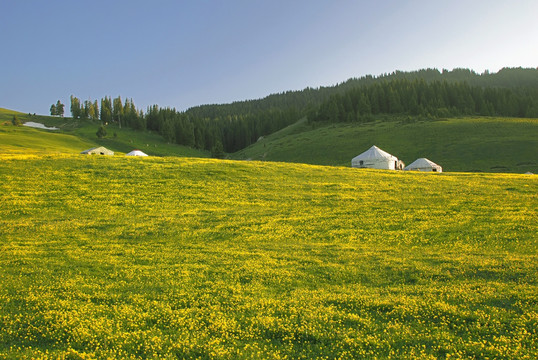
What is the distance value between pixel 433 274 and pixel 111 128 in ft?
518

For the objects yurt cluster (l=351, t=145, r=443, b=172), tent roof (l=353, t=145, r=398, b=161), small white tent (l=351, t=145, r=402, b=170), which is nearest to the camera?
yurt cluster (l=351, t=145, r=443, b=172)

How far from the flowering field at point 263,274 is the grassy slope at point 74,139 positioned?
83.9 metres

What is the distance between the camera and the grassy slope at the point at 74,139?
9595 cm

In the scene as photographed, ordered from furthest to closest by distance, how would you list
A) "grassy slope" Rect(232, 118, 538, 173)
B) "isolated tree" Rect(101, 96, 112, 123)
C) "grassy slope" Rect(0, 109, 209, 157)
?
"isolated tree" Rect(101, 96, 112, 123) < "grassy slope" Rect(0, 109, 209, 157) < "grassy slope" Rect(232, 118, 538, 173)

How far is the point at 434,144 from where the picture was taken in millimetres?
92500

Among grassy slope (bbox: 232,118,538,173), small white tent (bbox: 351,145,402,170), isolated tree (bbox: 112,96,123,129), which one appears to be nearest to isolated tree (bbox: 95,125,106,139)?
isolated tree (bbox: 112,96,123,129)

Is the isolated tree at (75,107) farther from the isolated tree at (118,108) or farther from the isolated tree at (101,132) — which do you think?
the isolated tree at (101,132)

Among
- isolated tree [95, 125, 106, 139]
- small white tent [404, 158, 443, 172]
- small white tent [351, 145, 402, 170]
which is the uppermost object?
isolated tree [95, 125, 106, 139]

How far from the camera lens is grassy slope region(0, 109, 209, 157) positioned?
95.9 meters

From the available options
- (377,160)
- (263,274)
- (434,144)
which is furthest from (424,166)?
(263,274)

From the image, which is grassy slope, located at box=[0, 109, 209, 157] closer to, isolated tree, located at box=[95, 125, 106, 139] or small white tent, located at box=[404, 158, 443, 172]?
isolated tree, located at box=[95, 125, 106, 139]

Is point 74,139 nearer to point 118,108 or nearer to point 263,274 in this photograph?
point 118,108

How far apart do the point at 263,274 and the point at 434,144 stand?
9426 centimetres

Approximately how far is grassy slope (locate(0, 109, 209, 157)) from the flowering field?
8386cm
